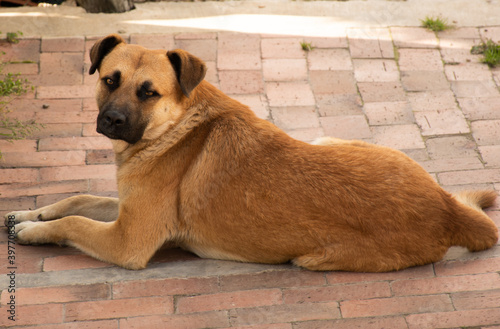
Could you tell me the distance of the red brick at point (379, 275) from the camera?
12.9ft

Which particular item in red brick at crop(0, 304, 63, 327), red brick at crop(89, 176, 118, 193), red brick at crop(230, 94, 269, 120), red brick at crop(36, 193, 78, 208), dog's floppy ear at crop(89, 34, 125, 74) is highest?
dog's floppy ear at crop(89, 34, 125, 74)

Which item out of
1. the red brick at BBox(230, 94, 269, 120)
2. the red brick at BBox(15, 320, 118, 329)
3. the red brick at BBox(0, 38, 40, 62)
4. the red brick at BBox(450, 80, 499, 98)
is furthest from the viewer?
the red brick at BBox(0, 38, 40, 62)

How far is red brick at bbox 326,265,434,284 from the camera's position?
3943mm

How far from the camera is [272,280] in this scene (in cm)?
398

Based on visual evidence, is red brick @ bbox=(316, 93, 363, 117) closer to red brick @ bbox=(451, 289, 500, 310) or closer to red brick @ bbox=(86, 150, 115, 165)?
red brick @ bbox=(86, 150, 115, 165)

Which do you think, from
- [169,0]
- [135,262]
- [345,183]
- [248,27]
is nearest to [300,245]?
[345,183]

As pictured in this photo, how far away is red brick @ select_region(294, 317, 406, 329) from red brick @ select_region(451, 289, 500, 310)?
0.41 metres

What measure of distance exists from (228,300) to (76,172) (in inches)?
80.0

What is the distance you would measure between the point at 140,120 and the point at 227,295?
4.18ft

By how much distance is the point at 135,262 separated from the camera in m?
4.06

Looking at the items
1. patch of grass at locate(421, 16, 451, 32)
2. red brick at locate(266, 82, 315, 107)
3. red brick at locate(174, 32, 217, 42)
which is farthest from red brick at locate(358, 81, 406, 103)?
red brick at locate(174, 32, 217, 42)

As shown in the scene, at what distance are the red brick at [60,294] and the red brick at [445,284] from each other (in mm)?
1880

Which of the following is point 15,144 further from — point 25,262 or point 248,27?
point 248,27

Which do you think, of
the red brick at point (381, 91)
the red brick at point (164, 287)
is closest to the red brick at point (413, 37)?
the red brick at point (381, 91)
